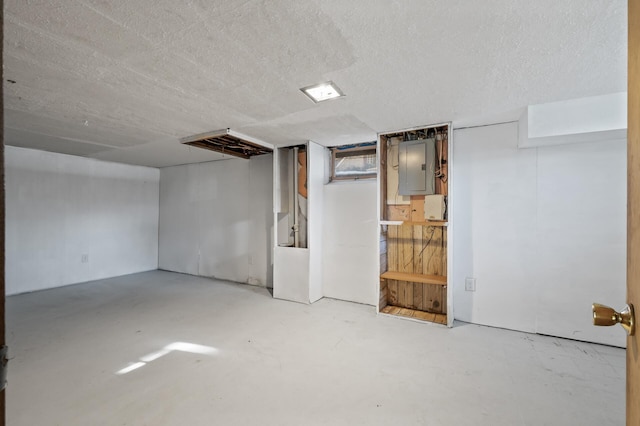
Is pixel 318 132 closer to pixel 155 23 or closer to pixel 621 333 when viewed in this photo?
pixel 155 23

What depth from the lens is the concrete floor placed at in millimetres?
1728

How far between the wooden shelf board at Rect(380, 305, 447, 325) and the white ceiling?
7.09ft

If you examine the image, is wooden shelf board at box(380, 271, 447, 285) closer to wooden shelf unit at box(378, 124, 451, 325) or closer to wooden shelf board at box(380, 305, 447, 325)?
wooden shelf unit at box(378, 124, 451, 325)

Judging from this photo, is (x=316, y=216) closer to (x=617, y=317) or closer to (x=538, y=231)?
(x=538, y=231)

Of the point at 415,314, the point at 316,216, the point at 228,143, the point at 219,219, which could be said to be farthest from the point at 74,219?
the point at 415,314

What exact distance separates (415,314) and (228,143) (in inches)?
130

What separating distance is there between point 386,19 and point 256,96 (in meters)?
1.28

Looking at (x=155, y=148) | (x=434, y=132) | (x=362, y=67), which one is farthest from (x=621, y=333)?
(x=155, y=148)

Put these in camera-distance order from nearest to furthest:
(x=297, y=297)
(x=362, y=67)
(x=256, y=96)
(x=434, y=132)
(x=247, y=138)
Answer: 1. (x=362, y=67)
2. (x=256, y=96)
3. (x=434, y=132)
4. (x=247, y=138)
5. (x=297, y=297)

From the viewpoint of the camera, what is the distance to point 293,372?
216cm

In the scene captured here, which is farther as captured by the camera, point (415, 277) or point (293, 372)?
point (415, 277)

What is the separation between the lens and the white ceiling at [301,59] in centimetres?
141

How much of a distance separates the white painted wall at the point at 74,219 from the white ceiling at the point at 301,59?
206 centimetres

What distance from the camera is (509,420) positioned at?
1.67 m
